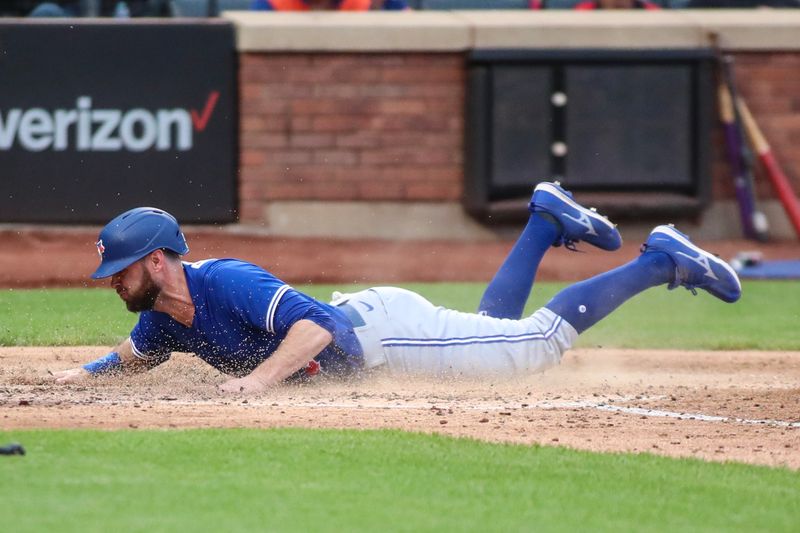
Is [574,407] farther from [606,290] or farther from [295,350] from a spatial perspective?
[295,350]

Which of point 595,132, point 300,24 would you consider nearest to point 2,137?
point 300,24

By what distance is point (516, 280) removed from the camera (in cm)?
682

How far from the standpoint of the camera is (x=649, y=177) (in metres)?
13.5

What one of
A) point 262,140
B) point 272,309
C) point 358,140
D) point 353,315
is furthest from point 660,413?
point 262,140

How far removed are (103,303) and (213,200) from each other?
132 inches

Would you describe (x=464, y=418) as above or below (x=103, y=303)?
above

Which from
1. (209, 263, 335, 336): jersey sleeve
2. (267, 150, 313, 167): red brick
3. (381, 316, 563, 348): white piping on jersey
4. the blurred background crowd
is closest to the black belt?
(381, 316, 563, 348): white piping on jersey

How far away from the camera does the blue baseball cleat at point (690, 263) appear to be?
6688 mm

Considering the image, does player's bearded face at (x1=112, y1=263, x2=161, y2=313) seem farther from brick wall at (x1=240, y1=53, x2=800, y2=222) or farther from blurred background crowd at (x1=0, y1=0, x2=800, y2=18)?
blurred background crowd at (x1=0, y1=0, x2=800, y2=18)

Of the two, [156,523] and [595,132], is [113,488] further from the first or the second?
[595,132]

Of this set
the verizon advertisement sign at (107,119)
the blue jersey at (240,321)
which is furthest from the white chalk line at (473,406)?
the verizon advertisement sign at (107,119)

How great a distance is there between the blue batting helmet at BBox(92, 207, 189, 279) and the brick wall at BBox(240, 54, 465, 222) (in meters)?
7.33

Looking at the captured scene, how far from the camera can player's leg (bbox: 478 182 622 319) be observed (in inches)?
268

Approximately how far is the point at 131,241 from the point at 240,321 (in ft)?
1.78
